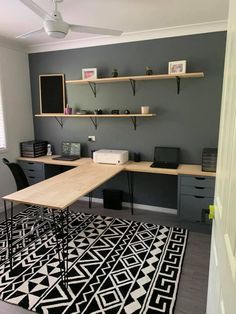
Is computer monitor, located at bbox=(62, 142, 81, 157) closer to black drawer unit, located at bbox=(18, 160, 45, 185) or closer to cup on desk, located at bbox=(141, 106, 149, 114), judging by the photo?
black drawer unit, located at bbox=(18, 160, 45, 185)

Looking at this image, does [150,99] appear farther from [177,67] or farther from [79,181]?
[79,181]

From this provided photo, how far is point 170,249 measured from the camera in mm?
2639

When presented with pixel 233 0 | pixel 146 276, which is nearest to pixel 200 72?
pixel 233 0

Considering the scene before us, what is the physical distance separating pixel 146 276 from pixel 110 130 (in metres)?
2.21

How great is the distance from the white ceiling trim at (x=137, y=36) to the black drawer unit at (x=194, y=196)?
6.10 ft

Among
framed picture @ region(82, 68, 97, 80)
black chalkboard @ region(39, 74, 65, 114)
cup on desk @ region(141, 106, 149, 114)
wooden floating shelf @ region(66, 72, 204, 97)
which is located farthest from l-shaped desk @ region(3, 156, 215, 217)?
framed picture @ region(82, 68, 97, 80)

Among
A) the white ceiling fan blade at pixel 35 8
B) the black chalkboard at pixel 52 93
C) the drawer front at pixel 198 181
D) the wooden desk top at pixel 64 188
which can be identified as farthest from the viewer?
the black chalkboard at pixel 52 93

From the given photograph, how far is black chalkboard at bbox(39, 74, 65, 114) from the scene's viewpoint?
12.9ft

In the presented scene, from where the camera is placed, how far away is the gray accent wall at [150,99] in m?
3.12

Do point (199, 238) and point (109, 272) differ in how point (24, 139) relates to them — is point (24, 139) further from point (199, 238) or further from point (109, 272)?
point (199, 238)

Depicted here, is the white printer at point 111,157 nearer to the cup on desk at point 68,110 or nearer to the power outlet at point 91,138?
the power outlet at point 91,138

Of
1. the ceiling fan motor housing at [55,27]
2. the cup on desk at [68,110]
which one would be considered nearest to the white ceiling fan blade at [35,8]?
the ceiling fan motor housing at [55,27]

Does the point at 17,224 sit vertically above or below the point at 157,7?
below

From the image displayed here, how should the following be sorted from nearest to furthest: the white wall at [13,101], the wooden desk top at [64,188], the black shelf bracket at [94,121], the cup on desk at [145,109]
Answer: the wooden desk top at [64,188] → the cup on desk at [145,109] → the white wall at [13,101] → the black shelf bracket at [94,121]
